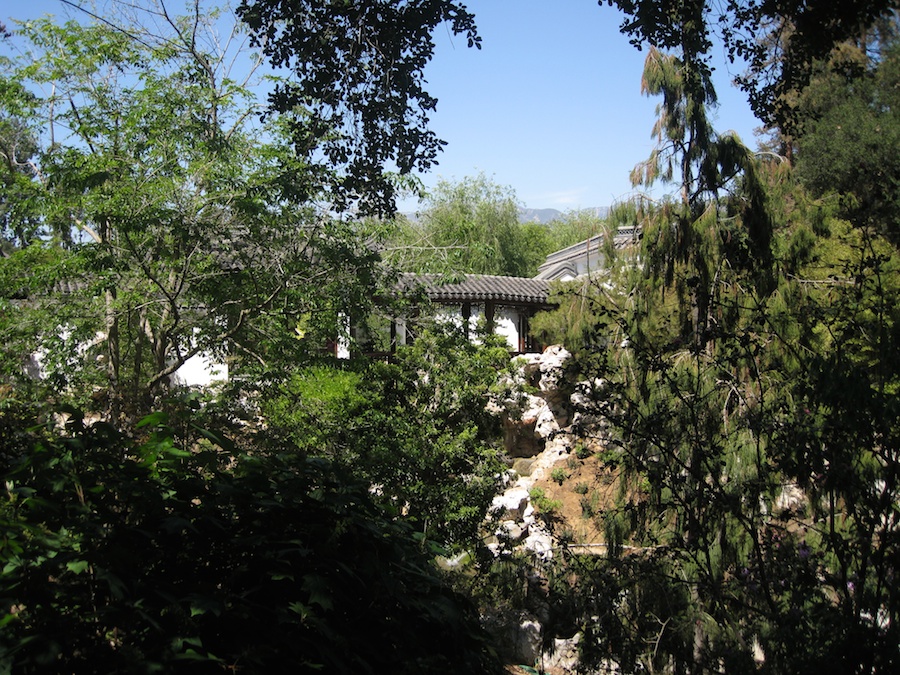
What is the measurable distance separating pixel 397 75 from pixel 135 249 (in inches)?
107

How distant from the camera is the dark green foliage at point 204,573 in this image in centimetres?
125

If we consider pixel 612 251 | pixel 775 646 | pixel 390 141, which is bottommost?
pixel 775 646

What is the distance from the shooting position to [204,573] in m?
1.49

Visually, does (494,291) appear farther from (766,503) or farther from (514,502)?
(766,503)

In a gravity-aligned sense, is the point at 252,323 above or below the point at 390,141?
below

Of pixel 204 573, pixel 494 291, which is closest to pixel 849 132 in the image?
pixel 494 291

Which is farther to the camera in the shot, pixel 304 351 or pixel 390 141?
pixel 304 351

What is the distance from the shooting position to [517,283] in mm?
13602

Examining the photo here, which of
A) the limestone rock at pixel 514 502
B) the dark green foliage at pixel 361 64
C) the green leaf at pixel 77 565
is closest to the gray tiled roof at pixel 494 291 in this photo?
Answer: the limestone rock at pixel 514 502

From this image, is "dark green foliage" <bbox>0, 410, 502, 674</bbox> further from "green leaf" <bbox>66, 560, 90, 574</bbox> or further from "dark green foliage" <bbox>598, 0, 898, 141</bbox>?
"dark green foliage" <bbox>598, 0, 898, 141</bbox>

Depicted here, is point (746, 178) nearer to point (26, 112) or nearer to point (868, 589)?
point (868, 589)

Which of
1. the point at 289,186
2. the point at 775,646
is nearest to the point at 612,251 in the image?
the point at 289,186

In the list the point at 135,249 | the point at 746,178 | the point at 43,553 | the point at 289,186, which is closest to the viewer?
the point at 43,553

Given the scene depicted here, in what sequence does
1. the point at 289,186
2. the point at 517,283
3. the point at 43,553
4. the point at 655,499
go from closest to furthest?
the point at 43,553, the point at 655,499, the point at 289,186, the point at 517,283
